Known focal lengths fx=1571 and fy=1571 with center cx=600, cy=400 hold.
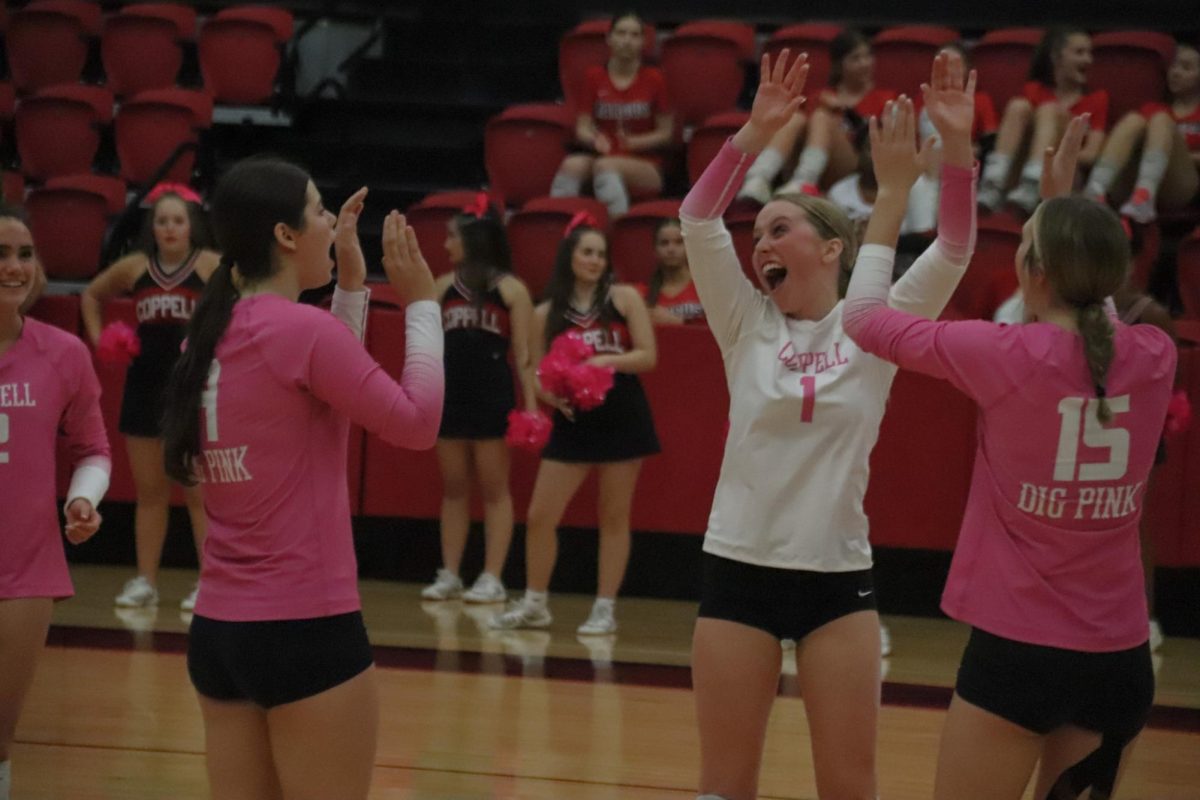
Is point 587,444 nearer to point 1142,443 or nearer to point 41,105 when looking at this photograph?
point 1142,443

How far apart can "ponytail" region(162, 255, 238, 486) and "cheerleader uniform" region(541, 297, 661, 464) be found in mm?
3987

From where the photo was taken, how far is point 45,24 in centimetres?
1014

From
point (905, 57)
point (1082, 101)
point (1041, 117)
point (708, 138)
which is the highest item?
point (905, 57)

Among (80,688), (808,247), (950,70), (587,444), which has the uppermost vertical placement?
(950,70)

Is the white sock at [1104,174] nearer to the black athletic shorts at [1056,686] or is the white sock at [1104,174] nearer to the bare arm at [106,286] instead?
the bare arm at [106,286]

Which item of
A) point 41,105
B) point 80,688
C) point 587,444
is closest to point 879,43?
point 587,444

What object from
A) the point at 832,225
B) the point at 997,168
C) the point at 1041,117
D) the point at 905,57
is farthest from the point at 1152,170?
the point at 832,225

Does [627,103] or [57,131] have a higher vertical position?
[627,103]

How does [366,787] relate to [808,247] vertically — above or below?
below

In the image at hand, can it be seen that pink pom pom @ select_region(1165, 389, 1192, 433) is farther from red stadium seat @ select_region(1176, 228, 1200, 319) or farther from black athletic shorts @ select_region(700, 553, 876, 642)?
black athletic shorts @ select_region(700, 553, 876, 642)

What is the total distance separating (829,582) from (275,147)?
794cm

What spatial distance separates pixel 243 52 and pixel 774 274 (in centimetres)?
734

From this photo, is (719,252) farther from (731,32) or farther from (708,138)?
(731,32)

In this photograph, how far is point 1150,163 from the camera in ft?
25.6
